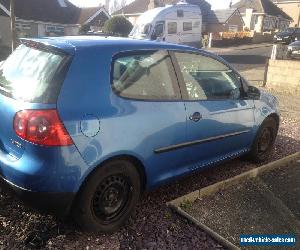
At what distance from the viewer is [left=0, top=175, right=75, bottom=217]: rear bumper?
3125 mm

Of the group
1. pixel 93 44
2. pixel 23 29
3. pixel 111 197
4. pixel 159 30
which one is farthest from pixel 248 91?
pixel 23 29

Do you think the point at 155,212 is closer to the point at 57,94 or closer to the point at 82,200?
the point at 82,200

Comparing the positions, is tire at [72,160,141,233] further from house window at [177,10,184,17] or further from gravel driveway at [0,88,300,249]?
house window at [177,10,184,17]

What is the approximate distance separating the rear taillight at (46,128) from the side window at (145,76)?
665 mm

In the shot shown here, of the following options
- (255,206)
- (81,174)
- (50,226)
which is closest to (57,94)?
(81,174)

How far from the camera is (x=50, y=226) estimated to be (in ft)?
11.8

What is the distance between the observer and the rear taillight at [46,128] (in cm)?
301

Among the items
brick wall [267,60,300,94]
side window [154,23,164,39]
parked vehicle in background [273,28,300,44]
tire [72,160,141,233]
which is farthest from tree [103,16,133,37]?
tire [72,160,141,233]

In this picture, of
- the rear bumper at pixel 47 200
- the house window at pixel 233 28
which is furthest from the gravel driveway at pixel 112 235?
the house window at pixel 233 28

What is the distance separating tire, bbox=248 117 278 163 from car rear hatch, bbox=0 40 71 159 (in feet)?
10.6

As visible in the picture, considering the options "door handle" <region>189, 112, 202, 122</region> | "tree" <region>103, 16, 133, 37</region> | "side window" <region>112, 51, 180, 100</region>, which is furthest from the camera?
"tree" <region>103, 16, 133, 37</region>

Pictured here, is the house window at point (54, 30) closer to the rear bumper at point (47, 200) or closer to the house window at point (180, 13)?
the house window at point (180, 13)

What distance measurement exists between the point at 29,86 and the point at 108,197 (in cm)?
123

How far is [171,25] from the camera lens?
24750 mm
